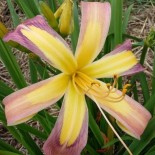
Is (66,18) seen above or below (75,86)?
above

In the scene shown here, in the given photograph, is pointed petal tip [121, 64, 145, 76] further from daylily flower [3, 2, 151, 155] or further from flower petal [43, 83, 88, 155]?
flower petal [43, 83, 88, 155]

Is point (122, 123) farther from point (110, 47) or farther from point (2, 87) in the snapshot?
point (110, 47)

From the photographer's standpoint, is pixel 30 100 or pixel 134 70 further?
pixel 134 70

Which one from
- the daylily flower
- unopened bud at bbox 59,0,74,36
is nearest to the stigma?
the daylily flower

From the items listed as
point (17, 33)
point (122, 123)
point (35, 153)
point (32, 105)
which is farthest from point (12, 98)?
point (35, 153)

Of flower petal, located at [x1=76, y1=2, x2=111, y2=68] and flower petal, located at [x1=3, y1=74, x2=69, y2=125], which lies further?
flower petal, located at [x1=76, y1=2, x2=111, y2=68]

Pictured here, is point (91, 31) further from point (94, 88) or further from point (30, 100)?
point (30, 100)

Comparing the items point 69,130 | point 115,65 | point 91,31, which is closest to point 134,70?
point 115,65
